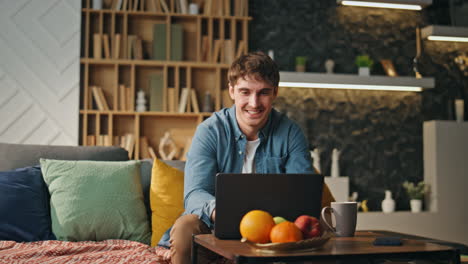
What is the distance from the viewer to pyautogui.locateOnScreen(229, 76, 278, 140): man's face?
1986 millimetres

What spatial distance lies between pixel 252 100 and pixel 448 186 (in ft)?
12.0

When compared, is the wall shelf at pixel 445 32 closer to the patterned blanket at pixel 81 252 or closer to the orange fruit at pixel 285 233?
the patterned blanket at pixel 81 252

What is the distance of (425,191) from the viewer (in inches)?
201

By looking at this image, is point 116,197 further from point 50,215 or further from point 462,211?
point 462,211

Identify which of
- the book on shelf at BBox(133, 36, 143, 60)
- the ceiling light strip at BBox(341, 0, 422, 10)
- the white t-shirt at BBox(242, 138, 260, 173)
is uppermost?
the ceiling light strip at BBox(341, 0, 422, 10)

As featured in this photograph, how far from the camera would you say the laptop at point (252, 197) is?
1.43 meters

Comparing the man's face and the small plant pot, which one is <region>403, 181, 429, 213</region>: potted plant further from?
the man's face

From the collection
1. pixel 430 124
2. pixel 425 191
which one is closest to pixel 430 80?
pixel 430 124

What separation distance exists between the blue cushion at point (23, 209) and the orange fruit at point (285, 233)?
4.93 feet

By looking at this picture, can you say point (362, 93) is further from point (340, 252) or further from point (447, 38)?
point (340, 252)

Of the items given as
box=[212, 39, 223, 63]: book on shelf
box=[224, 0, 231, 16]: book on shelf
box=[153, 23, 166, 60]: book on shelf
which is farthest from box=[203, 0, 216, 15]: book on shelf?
box=[153, 23, 166, 60]: book on shelf

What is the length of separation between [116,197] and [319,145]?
3.00 metres

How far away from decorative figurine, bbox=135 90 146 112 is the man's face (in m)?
2.81

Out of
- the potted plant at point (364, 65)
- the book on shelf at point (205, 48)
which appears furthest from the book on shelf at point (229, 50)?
the potted plant at point (364, 65)
